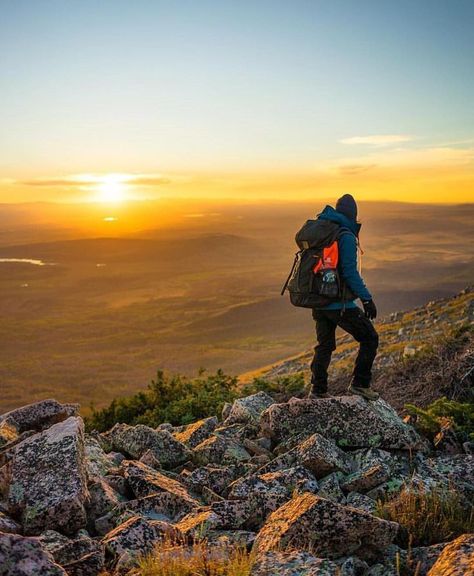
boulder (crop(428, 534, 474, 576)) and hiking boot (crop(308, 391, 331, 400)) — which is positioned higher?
boulder (crop(428, 534, 474, 576))

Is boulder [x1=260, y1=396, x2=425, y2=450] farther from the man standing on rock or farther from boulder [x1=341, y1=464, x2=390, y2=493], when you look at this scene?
boulder [x1=341, y1=464, x2=390, y2=493]

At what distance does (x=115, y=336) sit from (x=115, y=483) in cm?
7564

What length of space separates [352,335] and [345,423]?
1257 mm

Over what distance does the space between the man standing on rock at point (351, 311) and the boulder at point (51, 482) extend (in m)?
3.54

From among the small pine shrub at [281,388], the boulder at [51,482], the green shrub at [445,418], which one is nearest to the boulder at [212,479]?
the boulder at [51,482]

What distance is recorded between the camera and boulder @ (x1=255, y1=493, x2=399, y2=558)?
4.63m

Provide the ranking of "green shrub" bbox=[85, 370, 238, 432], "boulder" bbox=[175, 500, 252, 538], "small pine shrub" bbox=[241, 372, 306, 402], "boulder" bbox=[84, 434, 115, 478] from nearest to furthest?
"boulder" bbox=[175, 500, 252, 538] → "boulder" bbox=[84, 434, 115, 478] → "green shrub" bbox=[85, 370, 238, 432] → "small pine shrub" bbox=[241, 372, 306, 402]

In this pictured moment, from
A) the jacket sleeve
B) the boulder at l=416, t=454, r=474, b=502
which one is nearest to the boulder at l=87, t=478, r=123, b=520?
the boulder at l=416, t=454, r=474, b=502

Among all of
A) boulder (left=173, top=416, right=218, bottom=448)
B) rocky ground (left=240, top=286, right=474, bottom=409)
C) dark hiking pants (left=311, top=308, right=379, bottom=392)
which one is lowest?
rocky ground (left=240, top=286, right=474, bottom=409)

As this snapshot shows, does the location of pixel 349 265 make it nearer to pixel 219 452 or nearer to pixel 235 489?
pixel 219 452

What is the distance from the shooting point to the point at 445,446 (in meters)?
7.42

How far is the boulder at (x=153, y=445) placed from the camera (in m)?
7.88

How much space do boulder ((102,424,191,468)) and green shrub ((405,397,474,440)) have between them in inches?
124

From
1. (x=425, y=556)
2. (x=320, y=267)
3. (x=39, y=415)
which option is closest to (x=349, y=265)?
(x=320, y=267)
